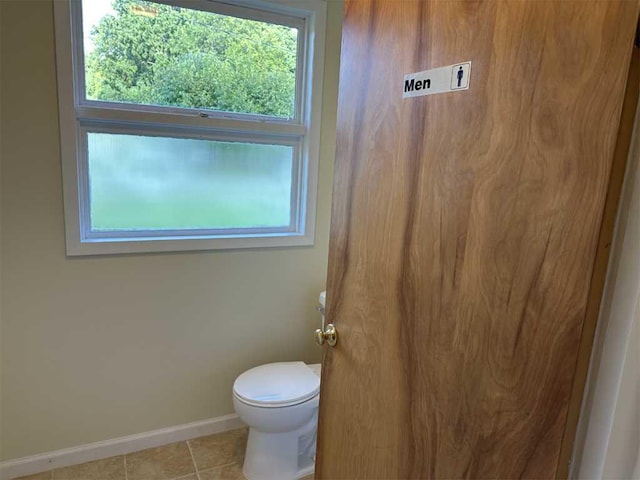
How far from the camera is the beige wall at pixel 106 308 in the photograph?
5.52ft

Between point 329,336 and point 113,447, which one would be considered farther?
point 113,447

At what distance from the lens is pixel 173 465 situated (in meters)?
2.01

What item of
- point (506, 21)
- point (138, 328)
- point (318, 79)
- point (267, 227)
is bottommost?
point (138, 328)

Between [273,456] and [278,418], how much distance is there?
0.84 ft

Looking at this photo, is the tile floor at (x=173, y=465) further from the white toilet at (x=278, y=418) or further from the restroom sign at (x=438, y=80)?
the restroom sign at (x=438, y=80)

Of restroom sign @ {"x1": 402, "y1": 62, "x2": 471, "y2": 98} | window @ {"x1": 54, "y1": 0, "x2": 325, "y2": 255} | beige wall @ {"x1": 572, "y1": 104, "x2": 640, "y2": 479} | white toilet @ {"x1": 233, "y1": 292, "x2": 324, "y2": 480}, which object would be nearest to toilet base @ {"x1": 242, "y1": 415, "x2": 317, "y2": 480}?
white toilet @ {"x1": 233, "y1": 292, "x2": 324, "y2": 480}

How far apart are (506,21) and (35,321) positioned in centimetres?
202

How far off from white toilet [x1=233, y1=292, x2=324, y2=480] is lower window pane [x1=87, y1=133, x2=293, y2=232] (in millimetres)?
788

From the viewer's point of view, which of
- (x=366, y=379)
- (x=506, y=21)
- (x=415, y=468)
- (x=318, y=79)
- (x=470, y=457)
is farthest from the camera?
(x=318, y=79)

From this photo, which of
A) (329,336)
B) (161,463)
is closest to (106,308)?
(161,463)

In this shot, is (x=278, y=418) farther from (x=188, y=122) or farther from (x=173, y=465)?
(x=188, y=122)

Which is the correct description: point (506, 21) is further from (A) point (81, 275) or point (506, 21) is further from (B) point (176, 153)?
(A) point (81, 275)

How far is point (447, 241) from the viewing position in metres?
0.88

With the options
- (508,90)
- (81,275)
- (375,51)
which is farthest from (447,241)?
(81,275)
